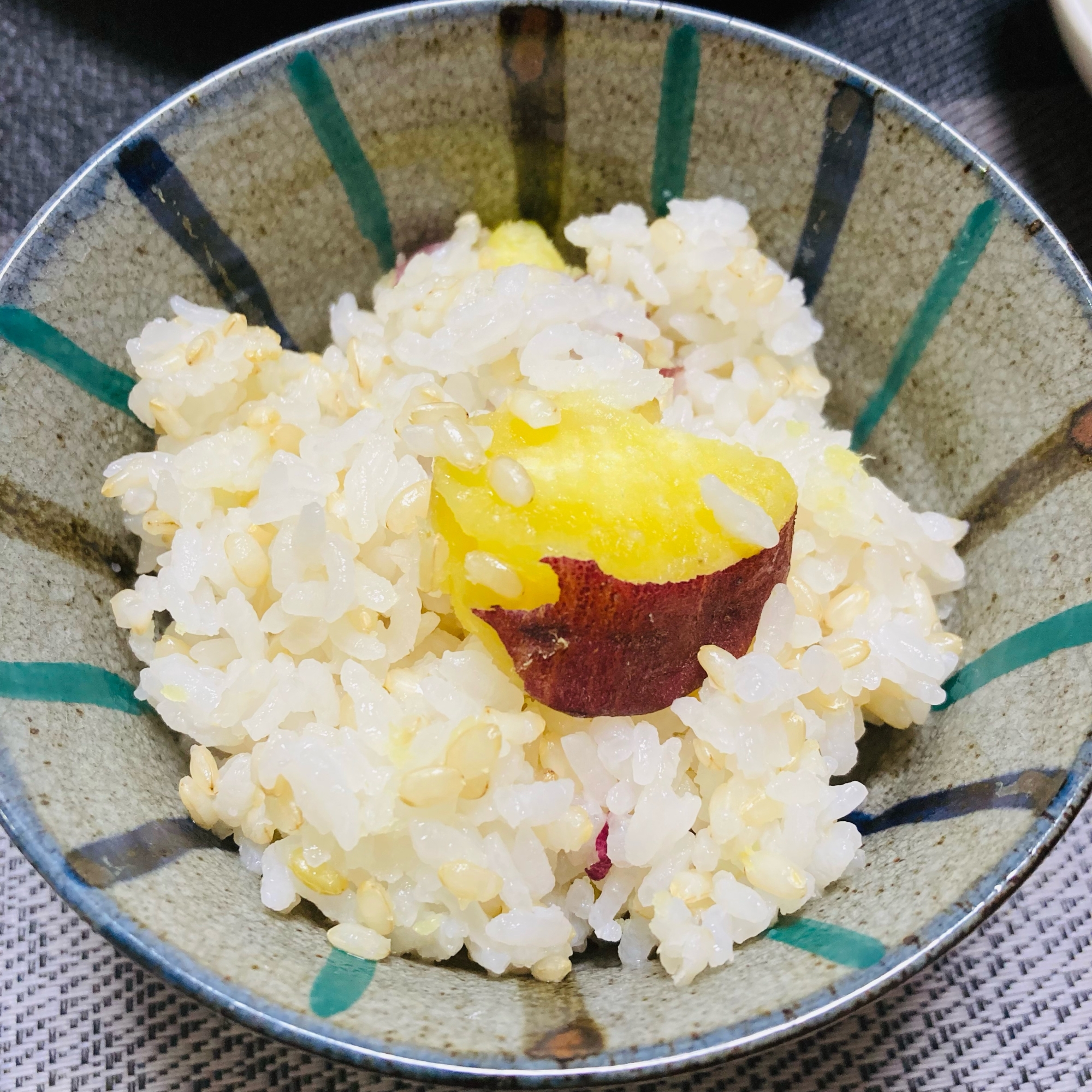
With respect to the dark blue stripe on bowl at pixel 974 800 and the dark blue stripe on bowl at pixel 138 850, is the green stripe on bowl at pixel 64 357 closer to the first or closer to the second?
the dark blue stripe on bowl at pixel 138 850

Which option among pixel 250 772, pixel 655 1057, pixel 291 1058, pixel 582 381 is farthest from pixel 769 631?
pixel 291 1058

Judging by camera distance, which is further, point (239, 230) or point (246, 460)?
point (239, 230)

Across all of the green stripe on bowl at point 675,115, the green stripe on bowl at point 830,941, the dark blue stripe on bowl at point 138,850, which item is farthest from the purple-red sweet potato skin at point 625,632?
the green stripe on bowl at point 675,115

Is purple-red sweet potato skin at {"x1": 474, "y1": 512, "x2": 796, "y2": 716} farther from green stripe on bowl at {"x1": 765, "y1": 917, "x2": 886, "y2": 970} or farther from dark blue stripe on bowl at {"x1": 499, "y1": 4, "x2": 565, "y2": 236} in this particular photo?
dark blue stripe on bowl at {"x1": 499, "y1": 4, "x2": 565, "y2": 236}

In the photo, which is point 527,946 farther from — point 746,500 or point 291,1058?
point 746,500

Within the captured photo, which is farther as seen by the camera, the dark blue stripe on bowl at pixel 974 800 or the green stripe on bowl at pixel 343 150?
the green stripe on bowl at pixel 343 150

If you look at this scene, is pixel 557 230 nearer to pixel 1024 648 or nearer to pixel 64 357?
pixel 64 357
